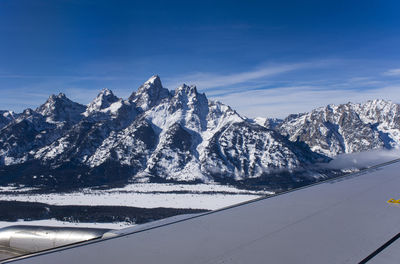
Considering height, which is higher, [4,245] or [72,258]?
[72,258]

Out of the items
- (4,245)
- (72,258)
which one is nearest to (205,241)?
(72,258)

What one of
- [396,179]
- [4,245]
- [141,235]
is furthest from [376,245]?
[4,245]

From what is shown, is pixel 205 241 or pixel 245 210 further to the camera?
pixel 245 210

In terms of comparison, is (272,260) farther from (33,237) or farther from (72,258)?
(33,237)

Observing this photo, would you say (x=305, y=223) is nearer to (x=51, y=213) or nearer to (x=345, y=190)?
(x=345, y=190)

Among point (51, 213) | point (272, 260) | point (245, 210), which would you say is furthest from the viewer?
point (51, 213)

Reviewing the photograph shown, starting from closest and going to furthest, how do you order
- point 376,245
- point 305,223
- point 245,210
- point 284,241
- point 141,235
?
1. point 376,245
2. point 284,241
3. point 141,235
4. point 305,223
5. point 245,210

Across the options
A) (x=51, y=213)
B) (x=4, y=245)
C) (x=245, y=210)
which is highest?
(x=245, y=210)
